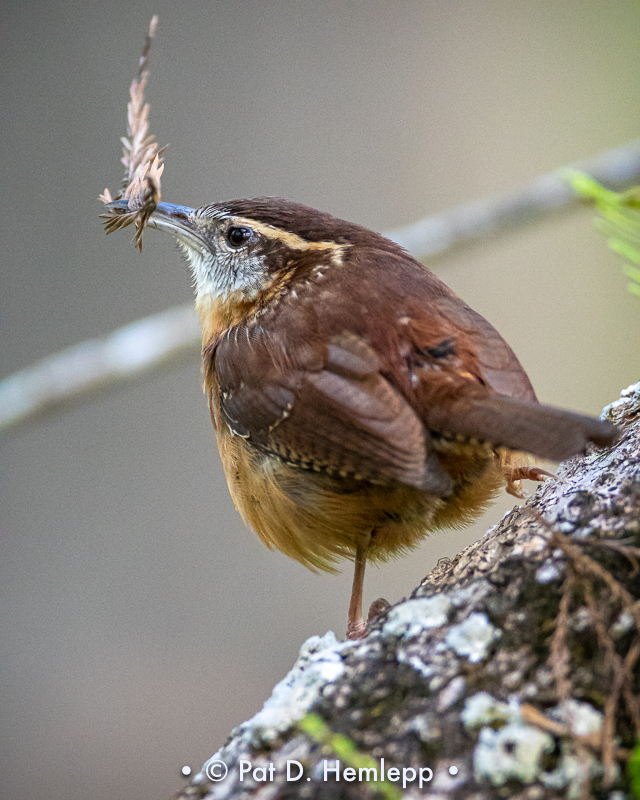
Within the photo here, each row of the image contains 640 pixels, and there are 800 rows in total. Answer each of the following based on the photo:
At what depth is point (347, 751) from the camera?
1.23 metres

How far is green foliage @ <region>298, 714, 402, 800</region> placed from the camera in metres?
1.19

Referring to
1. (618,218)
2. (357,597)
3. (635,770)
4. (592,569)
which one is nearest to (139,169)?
(357,597)

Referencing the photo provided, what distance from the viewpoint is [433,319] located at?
6.39 feet

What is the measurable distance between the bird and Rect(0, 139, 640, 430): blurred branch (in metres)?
2.04

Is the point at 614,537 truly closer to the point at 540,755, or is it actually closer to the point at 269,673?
the point at 540,755

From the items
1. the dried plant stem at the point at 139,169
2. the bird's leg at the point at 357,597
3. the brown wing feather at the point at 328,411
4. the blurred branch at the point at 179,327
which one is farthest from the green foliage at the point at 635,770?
the blurred branch at the point at 179,327

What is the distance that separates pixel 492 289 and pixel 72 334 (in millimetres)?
3692

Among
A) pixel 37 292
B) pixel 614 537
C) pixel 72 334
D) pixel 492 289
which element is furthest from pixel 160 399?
pixel 614 537

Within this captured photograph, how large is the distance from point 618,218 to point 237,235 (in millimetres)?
1648

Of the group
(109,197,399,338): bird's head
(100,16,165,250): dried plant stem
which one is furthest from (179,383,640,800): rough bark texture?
(100,16,165,250): dried plant stem

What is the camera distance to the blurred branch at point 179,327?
14.2 feet

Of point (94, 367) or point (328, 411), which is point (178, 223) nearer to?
point (328, 411)

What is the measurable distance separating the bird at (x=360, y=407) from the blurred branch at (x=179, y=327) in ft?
6.70

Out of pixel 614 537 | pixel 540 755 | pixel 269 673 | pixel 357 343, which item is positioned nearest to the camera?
pixel 540 755
